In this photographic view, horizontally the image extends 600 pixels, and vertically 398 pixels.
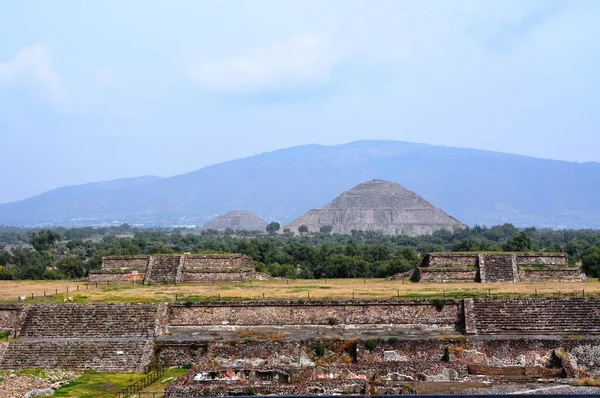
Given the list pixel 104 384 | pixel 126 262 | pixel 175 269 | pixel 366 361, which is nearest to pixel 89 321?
pixel 104 384

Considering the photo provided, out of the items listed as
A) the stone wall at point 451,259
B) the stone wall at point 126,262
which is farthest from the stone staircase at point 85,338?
the stone wall at point 451,259

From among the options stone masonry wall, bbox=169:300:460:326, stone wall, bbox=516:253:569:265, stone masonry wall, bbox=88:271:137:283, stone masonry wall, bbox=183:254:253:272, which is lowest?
stone masonry wall, bbox=169:300:460:326

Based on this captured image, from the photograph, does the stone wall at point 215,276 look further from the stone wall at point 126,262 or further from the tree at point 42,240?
the tree at point 42,240

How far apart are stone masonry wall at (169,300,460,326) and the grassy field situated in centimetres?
163

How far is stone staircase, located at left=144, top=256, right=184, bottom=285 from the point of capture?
5894cm

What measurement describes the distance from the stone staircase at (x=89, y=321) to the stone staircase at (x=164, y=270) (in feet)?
43.0

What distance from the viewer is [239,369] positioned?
36562 millimetres

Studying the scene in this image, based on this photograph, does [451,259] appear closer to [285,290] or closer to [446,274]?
[446,274]

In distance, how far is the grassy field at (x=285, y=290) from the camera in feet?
158

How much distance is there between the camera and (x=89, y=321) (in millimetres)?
44281

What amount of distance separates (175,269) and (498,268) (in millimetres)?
23414

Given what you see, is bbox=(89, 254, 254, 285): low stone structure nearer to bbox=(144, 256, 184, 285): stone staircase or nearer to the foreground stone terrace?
bbox=(144, 256, 184, 285): stone staircase

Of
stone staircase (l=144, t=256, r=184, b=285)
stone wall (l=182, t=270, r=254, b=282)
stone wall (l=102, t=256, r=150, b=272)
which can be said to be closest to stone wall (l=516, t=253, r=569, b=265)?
stone wall (l=182, t=270, r=254, b=282)

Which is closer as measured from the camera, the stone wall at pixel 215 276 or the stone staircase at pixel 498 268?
the stone staircase at pixel 498 268
